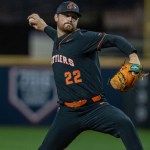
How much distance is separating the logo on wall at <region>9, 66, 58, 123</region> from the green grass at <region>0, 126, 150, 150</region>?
0.36 metres

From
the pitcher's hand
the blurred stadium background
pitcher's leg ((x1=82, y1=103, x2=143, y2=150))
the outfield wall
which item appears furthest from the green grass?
pitcher's leg ((x1=82, y1=103, x2=143, y2=150))

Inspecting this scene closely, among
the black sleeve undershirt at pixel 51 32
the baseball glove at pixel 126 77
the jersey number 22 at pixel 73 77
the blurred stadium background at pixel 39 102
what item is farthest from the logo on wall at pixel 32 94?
the baseball glove at pixel 126 77

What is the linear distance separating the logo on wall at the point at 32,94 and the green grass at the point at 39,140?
0.36 m

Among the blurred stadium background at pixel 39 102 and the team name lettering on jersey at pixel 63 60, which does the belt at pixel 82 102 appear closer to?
the team name lettering on jersey at pixel 63 60

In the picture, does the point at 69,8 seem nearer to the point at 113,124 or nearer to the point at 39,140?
the point at 113,124

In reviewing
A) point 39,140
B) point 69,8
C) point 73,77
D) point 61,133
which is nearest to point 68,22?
point 69,8

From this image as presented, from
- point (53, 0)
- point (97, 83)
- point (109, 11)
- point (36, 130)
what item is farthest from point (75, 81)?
point (109, 11)

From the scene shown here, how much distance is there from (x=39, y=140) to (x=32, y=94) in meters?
2.03

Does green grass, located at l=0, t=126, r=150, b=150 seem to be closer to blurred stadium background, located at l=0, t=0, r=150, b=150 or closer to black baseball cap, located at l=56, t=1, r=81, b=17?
blurred stadium background, located at l=0, t=0, r=150, b=150

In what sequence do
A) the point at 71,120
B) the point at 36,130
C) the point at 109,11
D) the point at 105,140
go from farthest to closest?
1. the point at 109,11
2. the point at 36,130
3. the point at 105,140
4. the point at 71,120

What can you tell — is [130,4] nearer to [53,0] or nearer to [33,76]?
[53,0]

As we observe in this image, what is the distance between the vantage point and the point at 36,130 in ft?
41.8

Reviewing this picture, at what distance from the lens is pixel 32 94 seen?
43.4 feet

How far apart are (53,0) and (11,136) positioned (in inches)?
267
